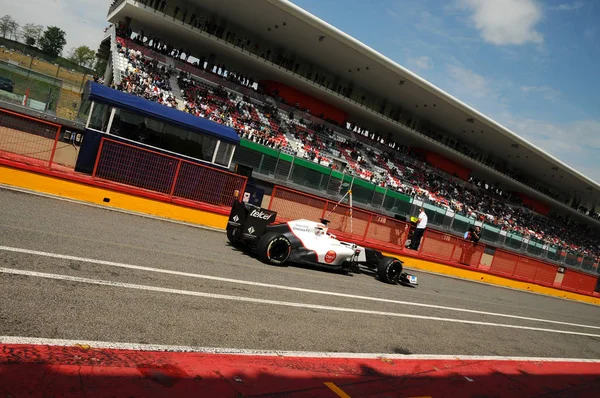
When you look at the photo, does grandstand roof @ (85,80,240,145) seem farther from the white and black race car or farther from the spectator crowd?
the spectator crowd

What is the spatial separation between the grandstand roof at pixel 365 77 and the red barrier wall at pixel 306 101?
0.87 m

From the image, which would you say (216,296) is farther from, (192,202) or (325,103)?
(325,103)

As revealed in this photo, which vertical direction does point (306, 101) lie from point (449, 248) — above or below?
above

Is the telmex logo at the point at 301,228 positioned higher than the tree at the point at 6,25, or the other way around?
the tree at the point at 6,25

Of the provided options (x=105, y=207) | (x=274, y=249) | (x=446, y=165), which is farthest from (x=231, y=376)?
(x=446, y=165)

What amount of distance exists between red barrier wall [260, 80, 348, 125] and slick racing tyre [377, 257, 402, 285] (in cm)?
3106

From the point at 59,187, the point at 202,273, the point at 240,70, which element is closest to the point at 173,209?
the point at 59,187

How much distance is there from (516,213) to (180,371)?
186ft

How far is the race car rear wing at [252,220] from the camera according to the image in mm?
9500

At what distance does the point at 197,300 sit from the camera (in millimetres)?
5887

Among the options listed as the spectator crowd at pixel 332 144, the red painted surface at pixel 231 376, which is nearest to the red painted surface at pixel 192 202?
the red painted surface at pixel 231 376

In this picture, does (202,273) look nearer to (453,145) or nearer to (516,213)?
(453,145)

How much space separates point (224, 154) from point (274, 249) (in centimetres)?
600

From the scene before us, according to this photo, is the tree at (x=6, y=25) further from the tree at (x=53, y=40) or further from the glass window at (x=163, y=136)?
the glass window at (x=163, y=136)
